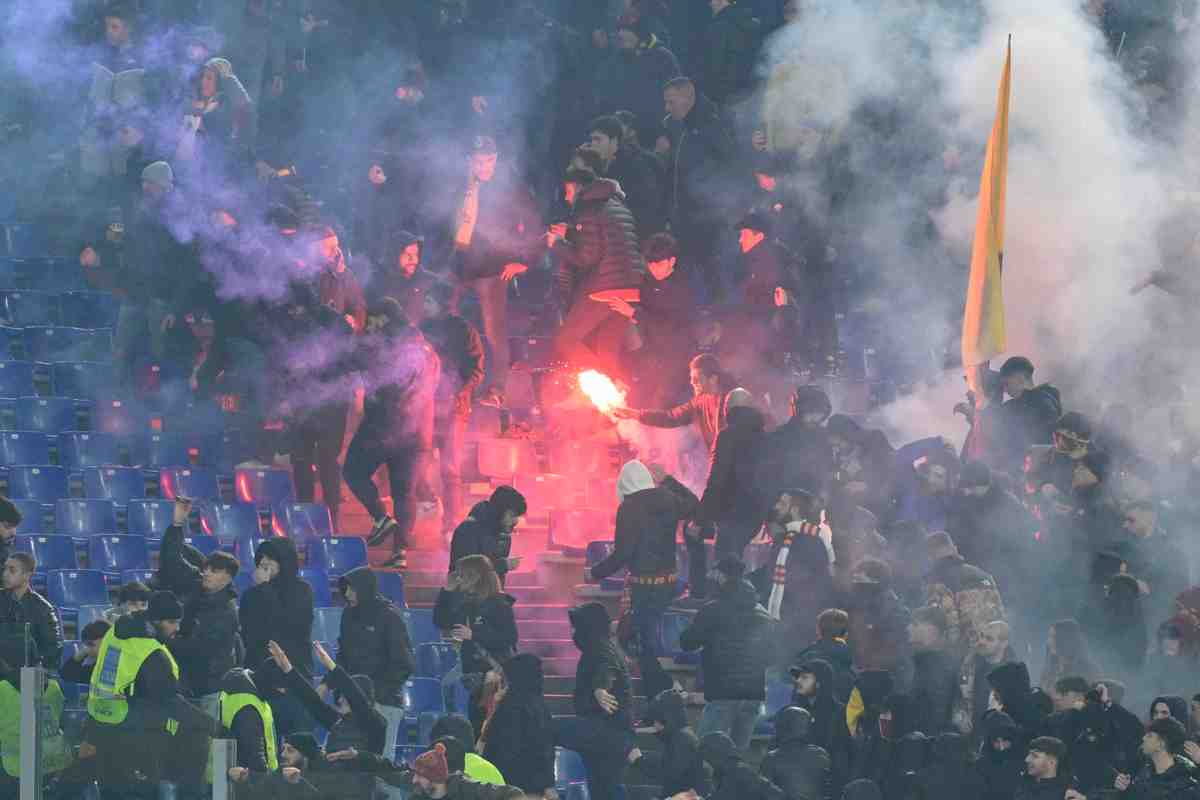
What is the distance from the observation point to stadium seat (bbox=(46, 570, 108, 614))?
1466cm

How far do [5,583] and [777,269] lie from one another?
18.7 feet

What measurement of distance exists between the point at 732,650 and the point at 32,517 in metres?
4.55

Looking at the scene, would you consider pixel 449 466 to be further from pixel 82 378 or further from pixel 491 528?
pixel 82 378

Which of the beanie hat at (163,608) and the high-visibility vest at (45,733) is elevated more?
the beanie hat at (163,608)

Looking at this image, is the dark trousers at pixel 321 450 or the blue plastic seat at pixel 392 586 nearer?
the blue plastic seat at pixel 392 586

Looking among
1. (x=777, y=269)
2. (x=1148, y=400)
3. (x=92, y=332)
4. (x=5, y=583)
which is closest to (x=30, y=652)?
(x=5, y=583)

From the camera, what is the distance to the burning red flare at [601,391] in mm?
16422

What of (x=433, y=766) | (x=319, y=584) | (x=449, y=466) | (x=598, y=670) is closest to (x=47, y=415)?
(x=449, y=466)

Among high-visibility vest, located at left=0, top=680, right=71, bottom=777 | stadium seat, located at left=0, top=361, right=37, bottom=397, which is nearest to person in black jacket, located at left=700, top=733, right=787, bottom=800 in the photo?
high-visibility vest, located at left=0, top=680, right=71, bottom=777

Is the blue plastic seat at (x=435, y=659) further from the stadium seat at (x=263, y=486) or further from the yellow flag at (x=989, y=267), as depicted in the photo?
the yellow flag at (x=989, y=267)

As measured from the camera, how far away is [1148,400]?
17.6 meters

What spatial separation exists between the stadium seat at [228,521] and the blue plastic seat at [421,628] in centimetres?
117

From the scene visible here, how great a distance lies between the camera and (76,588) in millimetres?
14719

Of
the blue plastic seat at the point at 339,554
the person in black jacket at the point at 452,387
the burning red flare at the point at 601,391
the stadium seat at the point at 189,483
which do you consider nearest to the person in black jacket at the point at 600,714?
the blue plastic seat at the point at 339,554
